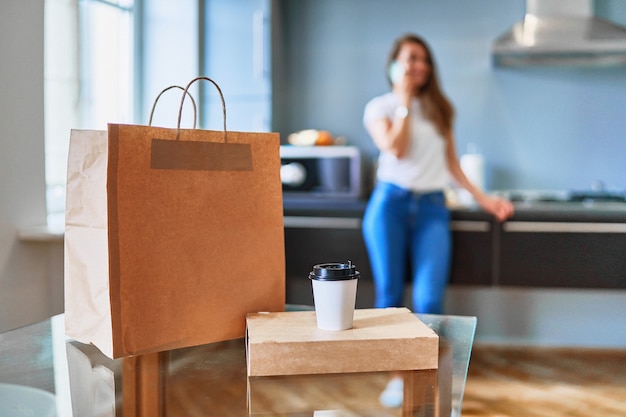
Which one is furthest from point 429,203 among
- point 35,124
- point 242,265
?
point 242,265

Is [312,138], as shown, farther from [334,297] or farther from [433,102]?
[334,297]

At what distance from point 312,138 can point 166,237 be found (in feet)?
8.44

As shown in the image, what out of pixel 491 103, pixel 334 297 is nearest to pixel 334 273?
pixel 334 297

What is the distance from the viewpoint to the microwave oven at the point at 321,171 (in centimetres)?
334

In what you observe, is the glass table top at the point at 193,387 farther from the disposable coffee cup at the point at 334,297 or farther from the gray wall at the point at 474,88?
the gray wall at the point at 474,88

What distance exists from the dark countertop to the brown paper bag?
6.76 ft

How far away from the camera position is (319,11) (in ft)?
12.2

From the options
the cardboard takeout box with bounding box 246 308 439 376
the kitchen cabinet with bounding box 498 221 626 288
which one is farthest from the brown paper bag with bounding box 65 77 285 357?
the kitchen cabinet with bounding box 498 221 626 288

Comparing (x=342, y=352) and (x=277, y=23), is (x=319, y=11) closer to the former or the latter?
(x=277, y=23)

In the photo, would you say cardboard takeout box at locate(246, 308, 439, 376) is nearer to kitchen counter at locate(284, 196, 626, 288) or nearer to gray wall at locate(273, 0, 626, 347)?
kitchen counter at locate(284, 196, 626, 288)

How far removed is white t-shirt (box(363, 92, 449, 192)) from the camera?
8.88 ft

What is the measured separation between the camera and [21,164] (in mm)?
2141

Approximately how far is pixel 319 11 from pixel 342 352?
307 cm

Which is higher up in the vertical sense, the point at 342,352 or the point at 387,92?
the point at 387,92
